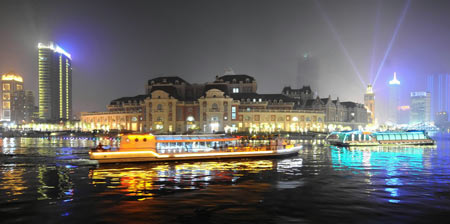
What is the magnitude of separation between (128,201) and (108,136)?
108 meters

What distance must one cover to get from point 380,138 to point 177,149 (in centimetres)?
5635

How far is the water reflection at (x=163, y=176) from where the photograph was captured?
29.0 metres

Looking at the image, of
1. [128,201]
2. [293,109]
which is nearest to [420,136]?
[293,109]

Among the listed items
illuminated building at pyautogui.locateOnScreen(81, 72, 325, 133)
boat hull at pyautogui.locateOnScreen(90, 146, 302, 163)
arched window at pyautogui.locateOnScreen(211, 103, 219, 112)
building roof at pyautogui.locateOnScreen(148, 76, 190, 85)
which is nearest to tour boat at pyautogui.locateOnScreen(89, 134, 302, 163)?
boat hull at pyautogui.locateOnScreen(90, 146, 302, 163)

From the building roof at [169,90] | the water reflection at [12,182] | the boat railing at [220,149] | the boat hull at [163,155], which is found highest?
the building roof at [169,90]

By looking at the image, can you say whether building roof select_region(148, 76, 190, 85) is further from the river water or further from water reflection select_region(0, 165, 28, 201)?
water reflection select_region(0, 165, 28, 201)

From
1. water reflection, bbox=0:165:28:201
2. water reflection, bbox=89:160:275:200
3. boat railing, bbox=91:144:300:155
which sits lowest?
water reflection, bbox=89:160:275:200

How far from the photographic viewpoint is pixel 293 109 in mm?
157875

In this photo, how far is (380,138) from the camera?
281 ft

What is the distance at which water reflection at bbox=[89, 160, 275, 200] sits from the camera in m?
29.0

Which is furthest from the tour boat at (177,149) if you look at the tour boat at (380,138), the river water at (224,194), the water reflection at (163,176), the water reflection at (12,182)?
the tour boat at (380,138)

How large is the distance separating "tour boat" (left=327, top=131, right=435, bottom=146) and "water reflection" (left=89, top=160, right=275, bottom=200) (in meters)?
44.7

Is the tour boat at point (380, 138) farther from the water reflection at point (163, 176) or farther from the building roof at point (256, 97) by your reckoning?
the building roof at point (256, 97)

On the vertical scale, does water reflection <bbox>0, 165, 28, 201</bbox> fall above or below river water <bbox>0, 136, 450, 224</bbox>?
above
